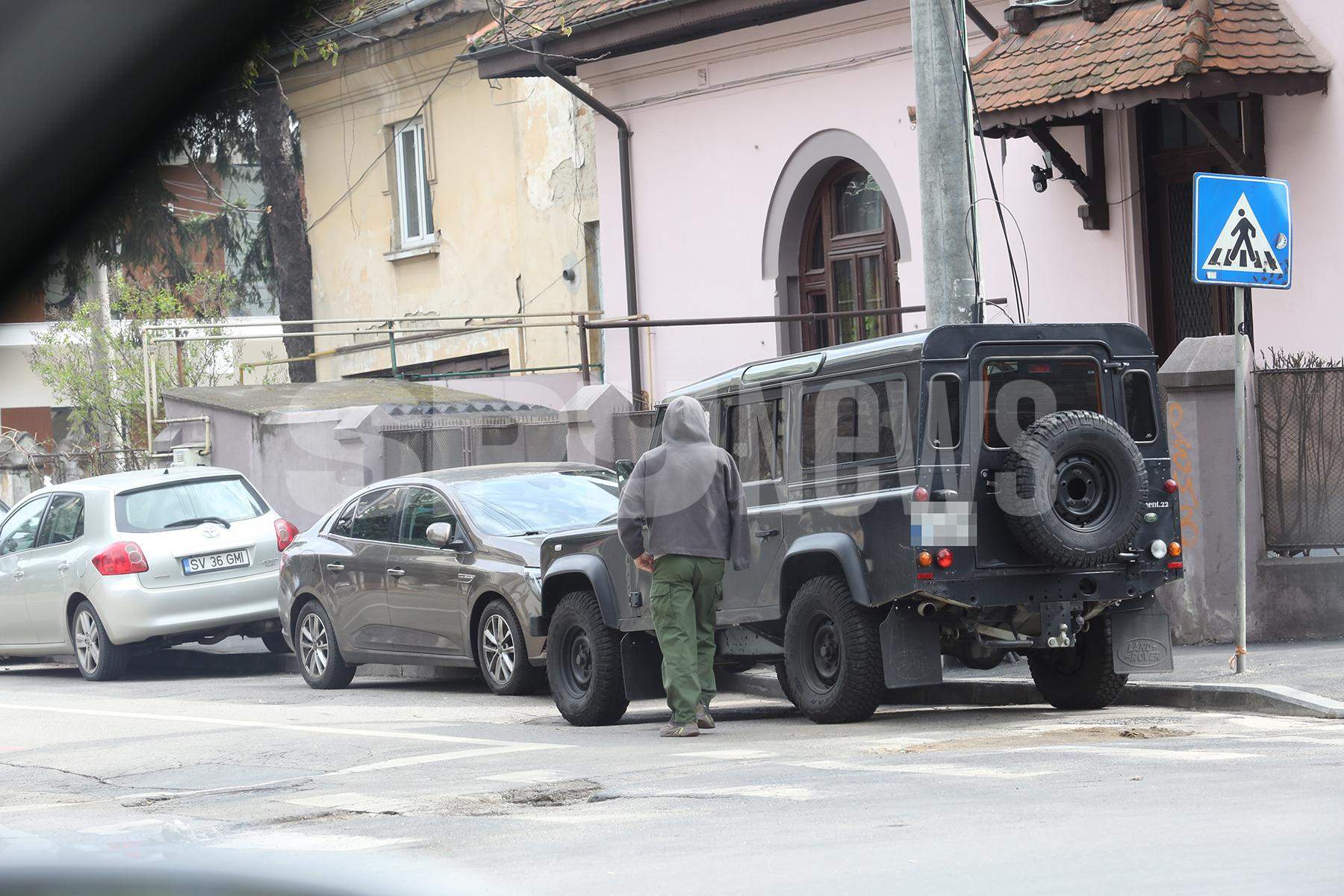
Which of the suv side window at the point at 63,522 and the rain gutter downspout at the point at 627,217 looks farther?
the rain gutter downspout at the point at 627,217

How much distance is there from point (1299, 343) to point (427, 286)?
1499cm

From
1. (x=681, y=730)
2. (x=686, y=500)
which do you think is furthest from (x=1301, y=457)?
(x=681, y=730)

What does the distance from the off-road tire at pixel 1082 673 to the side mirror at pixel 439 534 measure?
165 inches

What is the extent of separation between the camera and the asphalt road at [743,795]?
19.6 feet

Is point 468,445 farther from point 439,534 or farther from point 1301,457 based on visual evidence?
point 1301,457

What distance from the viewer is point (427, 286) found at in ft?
90.0

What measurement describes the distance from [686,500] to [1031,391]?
1908 millimetres

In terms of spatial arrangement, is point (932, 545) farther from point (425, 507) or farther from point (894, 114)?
point (894, 114)

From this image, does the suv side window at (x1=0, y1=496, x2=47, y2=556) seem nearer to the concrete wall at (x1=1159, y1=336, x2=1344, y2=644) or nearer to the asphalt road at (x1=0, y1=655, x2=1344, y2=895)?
the asphalt road at (x1=0, y1=655, x2=1344, y2=895)

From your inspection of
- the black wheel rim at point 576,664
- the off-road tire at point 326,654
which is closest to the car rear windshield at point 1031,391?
Answer: the black wheel rim at point 576,664

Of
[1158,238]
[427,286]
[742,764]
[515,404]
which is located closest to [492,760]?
[742,764]

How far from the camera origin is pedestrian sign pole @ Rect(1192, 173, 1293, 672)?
11.0 meters

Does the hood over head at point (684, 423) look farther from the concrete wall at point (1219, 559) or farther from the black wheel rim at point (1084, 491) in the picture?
the concrete wall at point (1219, 559)

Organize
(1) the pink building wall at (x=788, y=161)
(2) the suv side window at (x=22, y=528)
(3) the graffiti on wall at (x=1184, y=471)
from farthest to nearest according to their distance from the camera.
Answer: (2) the suv side window at (x=22, y=528) → (1) the pink building wall at (x=788, y=161) → (3) the graffiti on wall at (x=1184, y=471)
